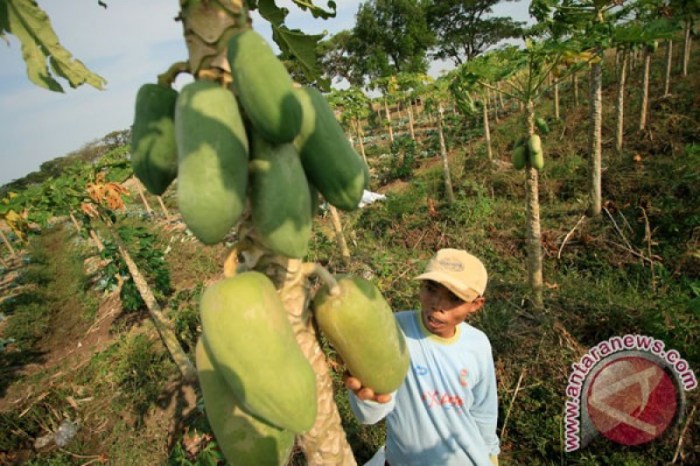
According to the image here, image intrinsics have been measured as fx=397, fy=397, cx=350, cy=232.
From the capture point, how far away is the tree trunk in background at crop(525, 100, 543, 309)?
464 cm

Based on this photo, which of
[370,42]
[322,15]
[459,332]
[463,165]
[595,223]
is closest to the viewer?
[322,15]

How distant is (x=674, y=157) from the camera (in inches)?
294

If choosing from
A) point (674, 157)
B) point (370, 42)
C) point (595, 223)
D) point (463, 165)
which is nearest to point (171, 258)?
point (463, 165)

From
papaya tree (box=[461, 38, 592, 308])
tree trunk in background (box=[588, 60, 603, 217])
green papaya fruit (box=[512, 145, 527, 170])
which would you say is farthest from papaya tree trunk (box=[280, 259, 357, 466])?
tree trunk in background (box=[588, 60, 603, 217])

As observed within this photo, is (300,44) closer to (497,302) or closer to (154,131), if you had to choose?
(154,131)

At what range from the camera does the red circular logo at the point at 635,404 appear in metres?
3.26

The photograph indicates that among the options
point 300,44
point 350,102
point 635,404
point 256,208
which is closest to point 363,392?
point 256,208

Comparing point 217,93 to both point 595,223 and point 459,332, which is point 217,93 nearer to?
point 459,332

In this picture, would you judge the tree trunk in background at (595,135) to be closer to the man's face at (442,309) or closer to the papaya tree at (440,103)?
the papaya tree at (440,103)

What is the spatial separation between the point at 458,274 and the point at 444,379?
0.54m

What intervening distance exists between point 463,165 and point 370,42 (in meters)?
24.3

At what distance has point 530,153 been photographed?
4.56m

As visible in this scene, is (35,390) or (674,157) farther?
(674,157)

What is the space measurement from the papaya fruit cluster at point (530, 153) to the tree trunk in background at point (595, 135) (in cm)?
229
